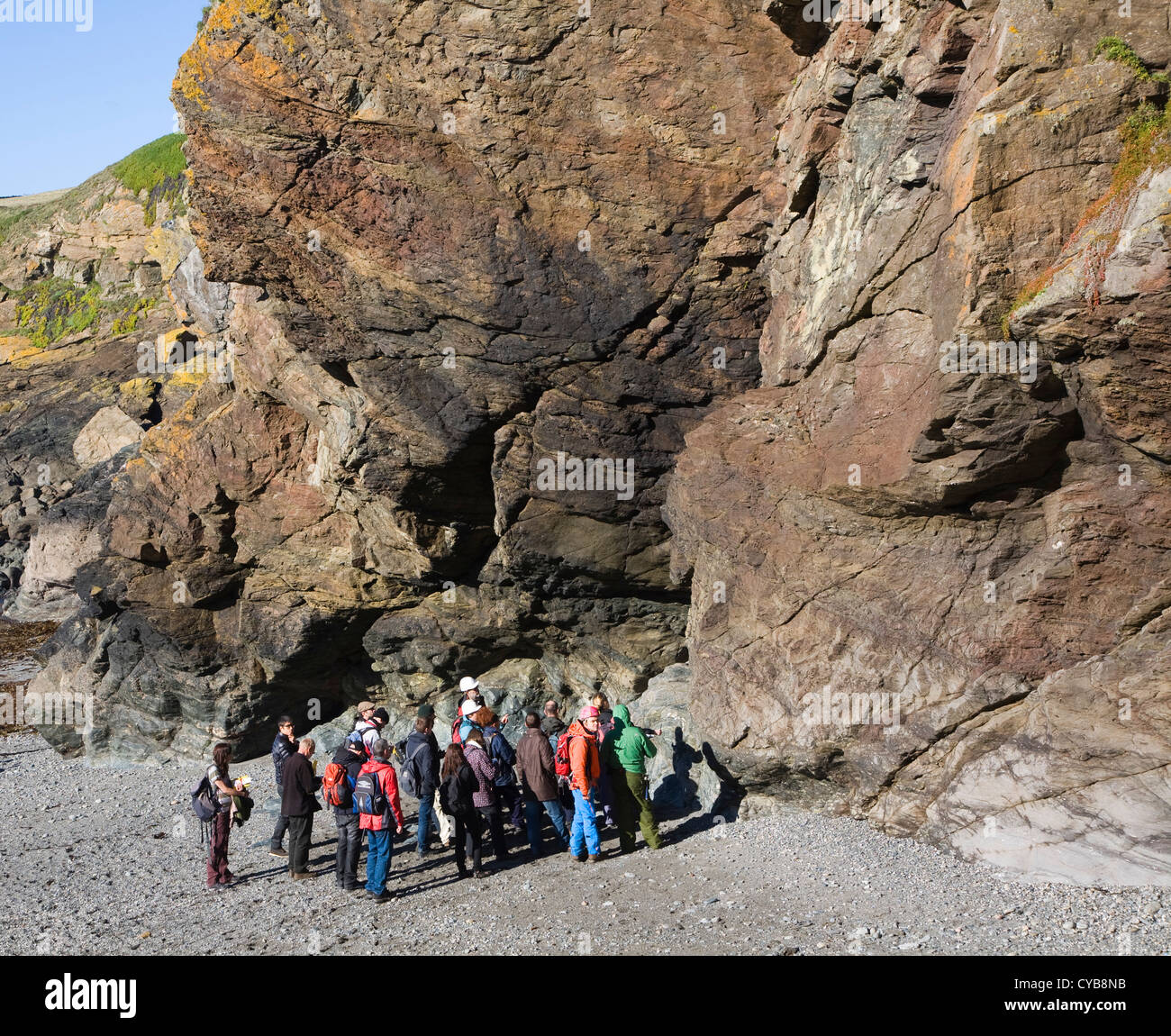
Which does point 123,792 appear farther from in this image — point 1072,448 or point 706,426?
point 1072,448

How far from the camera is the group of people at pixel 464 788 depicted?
36.7 feet

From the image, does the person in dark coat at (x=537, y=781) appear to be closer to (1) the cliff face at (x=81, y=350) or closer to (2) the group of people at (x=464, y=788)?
(2) the group of people at (x=464, y=788)

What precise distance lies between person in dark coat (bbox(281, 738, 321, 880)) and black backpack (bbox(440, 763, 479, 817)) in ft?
6.09

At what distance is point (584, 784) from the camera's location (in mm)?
11453

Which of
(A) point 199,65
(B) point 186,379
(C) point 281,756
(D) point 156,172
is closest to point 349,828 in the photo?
(C) point 281,756

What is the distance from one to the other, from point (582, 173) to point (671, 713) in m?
8.80

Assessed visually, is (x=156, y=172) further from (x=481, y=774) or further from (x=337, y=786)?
(x=481, y=774)

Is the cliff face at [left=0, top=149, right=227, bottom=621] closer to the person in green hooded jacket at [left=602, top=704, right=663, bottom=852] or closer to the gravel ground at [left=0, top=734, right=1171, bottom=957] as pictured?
the gravel ground at [left=0, top=734, right=1171, bottom=957]

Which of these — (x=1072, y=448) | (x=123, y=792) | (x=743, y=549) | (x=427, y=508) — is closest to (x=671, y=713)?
(x=743, y=549)

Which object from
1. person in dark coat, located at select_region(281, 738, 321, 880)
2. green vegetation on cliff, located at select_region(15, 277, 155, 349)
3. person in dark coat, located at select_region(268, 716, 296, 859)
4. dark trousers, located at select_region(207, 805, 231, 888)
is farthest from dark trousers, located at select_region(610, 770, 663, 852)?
green vegetation on cliff, located at select_region(15, 277, 155, 349)

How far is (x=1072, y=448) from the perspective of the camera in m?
9.83

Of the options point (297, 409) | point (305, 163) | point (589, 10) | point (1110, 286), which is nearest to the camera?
point (1110, 286)

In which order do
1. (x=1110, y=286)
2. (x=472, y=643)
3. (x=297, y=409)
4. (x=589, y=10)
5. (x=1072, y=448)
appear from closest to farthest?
(x=1110, y=286), (x=1072, y=448), (x=589, y=10), (x=297, y=409), (x=472, y=643)

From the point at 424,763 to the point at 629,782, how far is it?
2.69 metres
